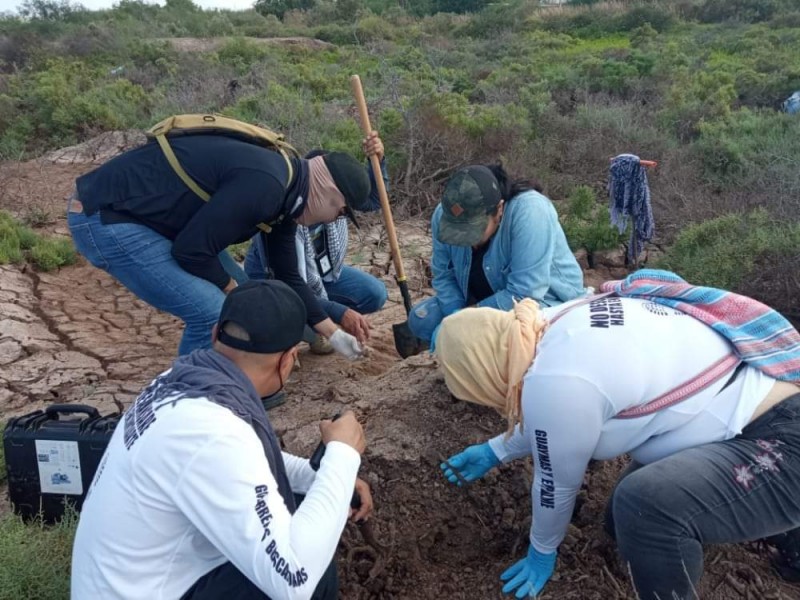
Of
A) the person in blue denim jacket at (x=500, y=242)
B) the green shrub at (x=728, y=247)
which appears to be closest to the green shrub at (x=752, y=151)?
the green shrub at (x=728, y=247)

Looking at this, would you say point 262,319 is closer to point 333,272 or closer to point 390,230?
point 333,272

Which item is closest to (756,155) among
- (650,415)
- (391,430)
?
(391,430)

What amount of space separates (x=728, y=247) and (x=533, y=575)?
294cm

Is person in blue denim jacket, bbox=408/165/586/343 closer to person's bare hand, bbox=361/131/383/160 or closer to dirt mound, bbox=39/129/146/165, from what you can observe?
person's bare hand, bbox=361/131/383/160

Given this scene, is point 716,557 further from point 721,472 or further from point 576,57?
point 576,57

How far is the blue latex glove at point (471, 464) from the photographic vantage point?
245 cm

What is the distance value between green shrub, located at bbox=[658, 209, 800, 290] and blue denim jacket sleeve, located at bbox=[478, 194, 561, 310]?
1.64m

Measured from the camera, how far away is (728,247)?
14.1ft

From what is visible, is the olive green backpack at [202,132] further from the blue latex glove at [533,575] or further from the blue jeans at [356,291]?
the blue latex glove at [533,575]

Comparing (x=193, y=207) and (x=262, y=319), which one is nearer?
(x=262, y=319)

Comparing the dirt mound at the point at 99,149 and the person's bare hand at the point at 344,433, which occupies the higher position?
the person's bare hand at the point at 344,433

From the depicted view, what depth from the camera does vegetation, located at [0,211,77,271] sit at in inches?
202

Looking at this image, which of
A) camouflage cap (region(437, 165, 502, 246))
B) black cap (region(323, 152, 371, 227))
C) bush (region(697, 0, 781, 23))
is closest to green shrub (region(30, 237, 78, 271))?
black cap (region(323, 152, 371, 227))

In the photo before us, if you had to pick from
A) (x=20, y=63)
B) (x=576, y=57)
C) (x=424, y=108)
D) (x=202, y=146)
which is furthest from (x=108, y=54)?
(x=202, y=146)
